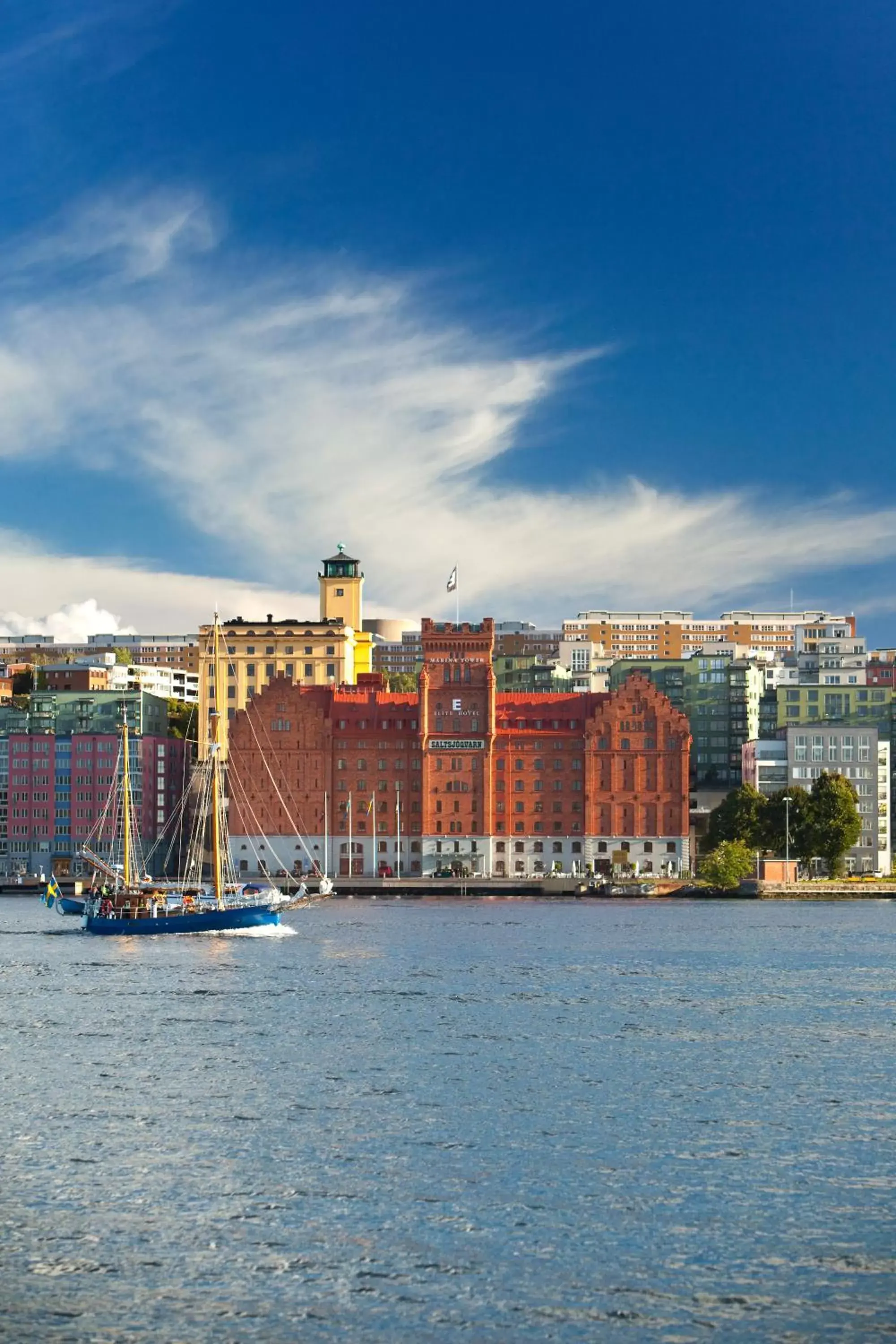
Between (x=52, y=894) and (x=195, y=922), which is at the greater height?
(x=52, y=894)

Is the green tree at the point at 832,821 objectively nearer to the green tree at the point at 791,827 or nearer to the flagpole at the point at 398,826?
the green tree at the point at 791,827

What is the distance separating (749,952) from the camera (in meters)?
90.8

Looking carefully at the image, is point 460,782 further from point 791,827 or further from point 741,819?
point 791,827

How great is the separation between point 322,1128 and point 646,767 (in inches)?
5889

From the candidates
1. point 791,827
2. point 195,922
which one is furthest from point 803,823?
point 195,922

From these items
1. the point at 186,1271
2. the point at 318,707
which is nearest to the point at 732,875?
the point at 318,707

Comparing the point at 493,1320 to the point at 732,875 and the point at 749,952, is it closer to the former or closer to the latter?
the point at 749,952

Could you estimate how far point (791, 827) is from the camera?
167 metres

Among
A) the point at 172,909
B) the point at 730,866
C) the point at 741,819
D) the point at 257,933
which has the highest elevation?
the point at 741,819

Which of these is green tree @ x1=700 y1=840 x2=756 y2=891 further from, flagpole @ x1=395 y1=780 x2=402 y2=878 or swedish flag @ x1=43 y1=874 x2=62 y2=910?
swedish flag @ x1=43 y1=874 x2=62 y2=910

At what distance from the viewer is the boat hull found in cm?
10800

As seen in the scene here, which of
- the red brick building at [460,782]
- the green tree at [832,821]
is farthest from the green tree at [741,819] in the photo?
the red brick building at [460,782]

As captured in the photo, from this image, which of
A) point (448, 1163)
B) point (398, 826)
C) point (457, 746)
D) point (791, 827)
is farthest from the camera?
point (457, 746)

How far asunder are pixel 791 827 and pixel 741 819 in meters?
4.58
